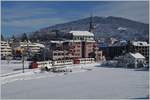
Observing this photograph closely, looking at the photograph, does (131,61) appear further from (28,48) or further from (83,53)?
(28,48)

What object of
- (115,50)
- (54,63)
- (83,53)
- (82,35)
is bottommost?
(54,63)

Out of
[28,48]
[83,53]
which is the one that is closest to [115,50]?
[83,53]

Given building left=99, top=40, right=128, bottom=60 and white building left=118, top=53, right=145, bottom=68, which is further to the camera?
building left=99, top=40, right=128, bottom=60

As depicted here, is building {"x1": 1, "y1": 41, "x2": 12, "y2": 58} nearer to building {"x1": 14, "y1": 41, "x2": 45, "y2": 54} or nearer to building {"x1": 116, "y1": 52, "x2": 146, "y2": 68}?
building {"x1": 14, "y1": 41, "x2": 45, "y2": 54}

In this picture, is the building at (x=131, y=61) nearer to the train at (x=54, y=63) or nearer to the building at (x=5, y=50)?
the train at (x=54, y=63)

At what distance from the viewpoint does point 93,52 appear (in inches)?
1682

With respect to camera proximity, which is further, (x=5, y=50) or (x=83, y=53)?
(x=5, y=50)

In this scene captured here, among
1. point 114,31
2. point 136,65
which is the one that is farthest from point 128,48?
point 114,31

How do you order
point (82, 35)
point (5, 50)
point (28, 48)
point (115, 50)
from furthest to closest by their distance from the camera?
point (82, 35)
point (5, 50)
point (28, 48)
point (115, 50)

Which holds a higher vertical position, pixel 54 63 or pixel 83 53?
pixel 83 53

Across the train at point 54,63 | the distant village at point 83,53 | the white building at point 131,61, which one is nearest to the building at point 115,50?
the distant village at point 83,53

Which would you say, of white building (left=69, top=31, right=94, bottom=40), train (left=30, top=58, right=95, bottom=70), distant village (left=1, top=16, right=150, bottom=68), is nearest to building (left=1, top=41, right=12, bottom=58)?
distant village (left=1, top=16, right=150, bottom=68)

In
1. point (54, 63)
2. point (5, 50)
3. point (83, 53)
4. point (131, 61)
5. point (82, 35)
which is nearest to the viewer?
point (54, 63)

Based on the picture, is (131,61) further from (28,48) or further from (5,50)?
(5,50)
